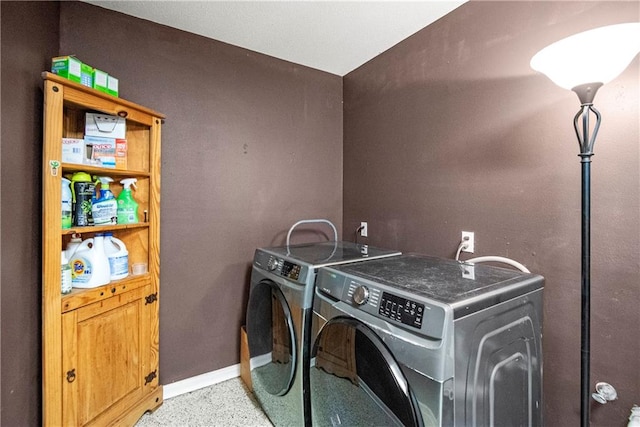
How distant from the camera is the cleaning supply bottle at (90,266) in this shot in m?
1.37

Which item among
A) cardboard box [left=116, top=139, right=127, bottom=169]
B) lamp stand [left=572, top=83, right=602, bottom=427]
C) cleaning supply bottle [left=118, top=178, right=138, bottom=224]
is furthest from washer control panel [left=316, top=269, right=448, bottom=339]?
Answer: cardboard box [left=116, top=139, right=127, bottom=169]

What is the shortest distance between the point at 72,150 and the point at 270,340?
1.32 metres

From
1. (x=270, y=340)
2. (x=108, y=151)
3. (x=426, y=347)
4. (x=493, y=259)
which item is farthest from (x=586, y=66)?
(x=108, y=151)

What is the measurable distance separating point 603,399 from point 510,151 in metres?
1.01

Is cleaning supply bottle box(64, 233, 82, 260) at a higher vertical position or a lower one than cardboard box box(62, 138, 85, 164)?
lower

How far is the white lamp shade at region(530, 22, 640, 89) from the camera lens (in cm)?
80

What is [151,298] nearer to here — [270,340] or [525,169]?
[270,340]

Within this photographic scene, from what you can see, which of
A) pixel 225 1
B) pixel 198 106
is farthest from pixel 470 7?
pixel 198 106

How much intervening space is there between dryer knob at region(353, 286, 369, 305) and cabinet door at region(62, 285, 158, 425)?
1213 mm

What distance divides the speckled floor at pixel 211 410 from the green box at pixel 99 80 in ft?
5.77

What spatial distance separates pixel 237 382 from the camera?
200cm

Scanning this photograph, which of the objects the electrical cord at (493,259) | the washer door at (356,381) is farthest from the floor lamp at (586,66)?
the washer door at (356,381)

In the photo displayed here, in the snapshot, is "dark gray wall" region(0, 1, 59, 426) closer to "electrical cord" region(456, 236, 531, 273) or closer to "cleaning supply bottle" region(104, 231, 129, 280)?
"cleaning supply bottle" region(104, 231, 129, 280)

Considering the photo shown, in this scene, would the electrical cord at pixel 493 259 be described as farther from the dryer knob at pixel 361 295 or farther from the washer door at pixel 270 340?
the washer door at pixel 270 340
